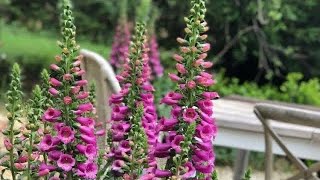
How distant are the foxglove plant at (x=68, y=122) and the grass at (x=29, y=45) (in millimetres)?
7649

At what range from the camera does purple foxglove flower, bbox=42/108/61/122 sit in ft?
6.19

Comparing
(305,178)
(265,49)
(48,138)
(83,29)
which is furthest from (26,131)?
(83,29)

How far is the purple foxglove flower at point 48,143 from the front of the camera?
1872 millimetres

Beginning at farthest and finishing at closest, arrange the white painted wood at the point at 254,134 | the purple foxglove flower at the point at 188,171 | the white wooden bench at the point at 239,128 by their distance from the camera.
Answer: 1. the white painted wood at the point at 254,134
2. the white wooden bench at the point at 239,128
3. the purple foxglove flower at the point at 188,171

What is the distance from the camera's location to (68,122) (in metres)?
1.90

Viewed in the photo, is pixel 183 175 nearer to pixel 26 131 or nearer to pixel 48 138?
pixel 48 138

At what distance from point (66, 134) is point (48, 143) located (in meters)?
0.06

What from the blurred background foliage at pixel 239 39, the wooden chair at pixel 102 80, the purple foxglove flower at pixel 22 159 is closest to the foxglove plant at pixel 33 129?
the purple foxglove flower at pixel 22 159

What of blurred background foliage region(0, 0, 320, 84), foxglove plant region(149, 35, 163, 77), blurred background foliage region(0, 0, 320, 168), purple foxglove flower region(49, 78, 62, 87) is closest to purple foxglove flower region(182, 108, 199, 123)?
purple foxglove flower region(49, 78, 62, 87)

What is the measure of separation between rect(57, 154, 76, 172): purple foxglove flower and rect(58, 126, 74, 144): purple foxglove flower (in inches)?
1.4

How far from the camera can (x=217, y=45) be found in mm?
9406

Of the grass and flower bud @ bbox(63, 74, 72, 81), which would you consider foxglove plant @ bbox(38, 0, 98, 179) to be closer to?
flower bud @ bbox(63, 74, 72, 81)

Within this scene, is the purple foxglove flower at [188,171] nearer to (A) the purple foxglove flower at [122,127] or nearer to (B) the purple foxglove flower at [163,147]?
(B) the purple foxglove flower at [163,147]

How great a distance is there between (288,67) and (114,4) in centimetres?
214
